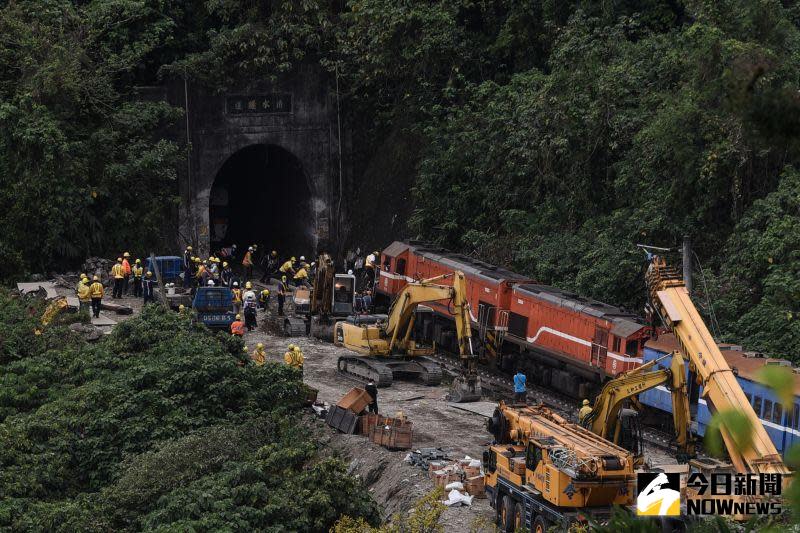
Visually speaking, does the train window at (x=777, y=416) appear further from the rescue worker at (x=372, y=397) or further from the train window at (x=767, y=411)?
the rescue worker at (x=372, y=397)

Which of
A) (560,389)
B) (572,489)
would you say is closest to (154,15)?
(560,389)

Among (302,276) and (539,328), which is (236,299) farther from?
(539,328)

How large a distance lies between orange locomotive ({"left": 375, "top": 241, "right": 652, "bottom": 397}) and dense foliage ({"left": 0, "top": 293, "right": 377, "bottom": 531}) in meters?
8.04

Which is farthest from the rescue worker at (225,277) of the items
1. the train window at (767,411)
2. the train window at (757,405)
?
the train window at (767,411)

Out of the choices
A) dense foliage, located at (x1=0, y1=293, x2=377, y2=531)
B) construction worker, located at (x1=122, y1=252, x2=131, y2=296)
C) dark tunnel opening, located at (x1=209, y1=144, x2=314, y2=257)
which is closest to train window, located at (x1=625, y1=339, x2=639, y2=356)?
dense foliage, located at (x1=0, y1=293, x2=377, y2=531)

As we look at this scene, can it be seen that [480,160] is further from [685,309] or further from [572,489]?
[572,489]

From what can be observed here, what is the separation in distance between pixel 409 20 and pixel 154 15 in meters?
13.3

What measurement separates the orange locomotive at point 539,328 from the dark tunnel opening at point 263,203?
16732 mm

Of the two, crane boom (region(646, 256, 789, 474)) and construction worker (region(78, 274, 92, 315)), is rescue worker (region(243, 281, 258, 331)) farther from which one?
crane boom (region(646, 256, 789, 474))

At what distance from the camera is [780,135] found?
773cm

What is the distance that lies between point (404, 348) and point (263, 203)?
2897 cm

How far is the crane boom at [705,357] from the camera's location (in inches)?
808

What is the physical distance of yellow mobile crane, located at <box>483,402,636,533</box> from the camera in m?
20.5

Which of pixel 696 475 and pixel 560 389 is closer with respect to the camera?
pixel 696 475
